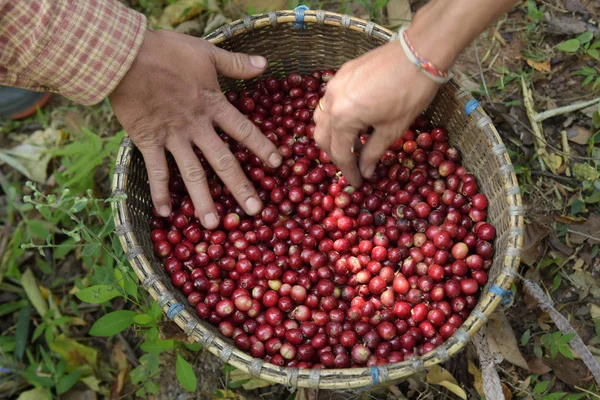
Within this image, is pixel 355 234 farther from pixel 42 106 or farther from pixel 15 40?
pixel 42 106

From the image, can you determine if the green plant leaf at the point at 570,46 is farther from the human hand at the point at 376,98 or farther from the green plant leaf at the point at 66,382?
the green plant leaf at the point at 66,382

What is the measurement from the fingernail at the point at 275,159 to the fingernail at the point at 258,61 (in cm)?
53

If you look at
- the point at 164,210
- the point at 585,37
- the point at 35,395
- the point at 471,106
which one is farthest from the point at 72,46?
the point at 585,37

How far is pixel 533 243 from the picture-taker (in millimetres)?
3227

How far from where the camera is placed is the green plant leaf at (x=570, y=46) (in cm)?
376

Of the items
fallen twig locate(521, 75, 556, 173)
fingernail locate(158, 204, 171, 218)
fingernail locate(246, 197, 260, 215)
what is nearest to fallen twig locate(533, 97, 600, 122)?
fallen twig locate(521, 75, 556, 173)

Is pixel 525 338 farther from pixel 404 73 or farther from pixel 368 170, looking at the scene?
pixel 404 73

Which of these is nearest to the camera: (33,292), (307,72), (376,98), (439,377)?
(376,98)

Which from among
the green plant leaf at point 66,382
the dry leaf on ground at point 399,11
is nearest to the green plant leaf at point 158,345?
the green plant leaf at point 66,382

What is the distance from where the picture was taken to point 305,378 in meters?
2.39

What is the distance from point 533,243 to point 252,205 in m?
1.69

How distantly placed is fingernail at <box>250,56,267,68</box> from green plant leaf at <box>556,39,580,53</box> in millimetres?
2151

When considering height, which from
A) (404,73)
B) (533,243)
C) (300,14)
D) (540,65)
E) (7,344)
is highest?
(404,73)

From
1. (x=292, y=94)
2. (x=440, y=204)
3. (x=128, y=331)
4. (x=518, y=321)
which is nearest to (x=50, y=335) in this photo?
(x=128, y=331)
